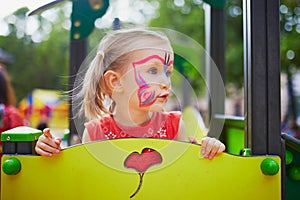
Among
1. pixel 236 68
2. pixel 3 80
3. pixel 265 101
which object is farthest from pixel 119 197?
pixel 236 68

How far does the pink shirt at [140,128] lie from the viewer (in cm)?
119

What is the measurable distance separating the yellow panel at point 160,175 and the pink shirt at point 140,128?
7.9 inches

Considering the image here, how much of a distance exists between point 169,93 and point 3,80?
5.15 ft

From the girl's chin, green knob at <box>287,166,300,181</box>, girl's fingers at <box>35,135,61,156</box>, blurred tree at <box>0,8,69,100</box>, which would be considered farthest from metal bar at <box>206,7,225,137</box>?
blurred tree at <box>0,8,69,100</box>

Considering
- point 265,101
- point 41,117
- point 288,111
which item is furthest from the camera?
point 288,111

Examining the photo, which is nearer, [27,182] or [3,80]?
[27,182]

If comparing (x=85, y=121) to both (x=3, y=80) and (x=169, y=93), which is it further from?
(x=3, y=80)

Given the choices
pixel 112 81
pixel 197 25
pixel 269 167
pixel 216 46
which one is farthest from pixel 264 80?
pixel 197 25

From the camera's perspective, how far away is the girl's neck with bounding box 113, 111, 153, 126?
1.19 meters

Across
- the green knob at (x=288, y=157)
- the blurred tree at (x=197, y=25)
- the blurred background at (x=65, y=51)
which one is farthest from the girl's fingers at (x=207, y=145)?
the blurred tree at (x=197, y=25)

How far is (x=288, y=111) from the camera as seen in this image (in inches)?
240

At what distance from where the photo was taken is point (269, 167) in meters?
0.95

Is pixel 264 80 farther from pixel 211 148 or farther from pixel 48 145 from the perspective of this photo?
pixel 48 145

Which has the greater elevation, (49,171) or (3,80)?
(3,80)
